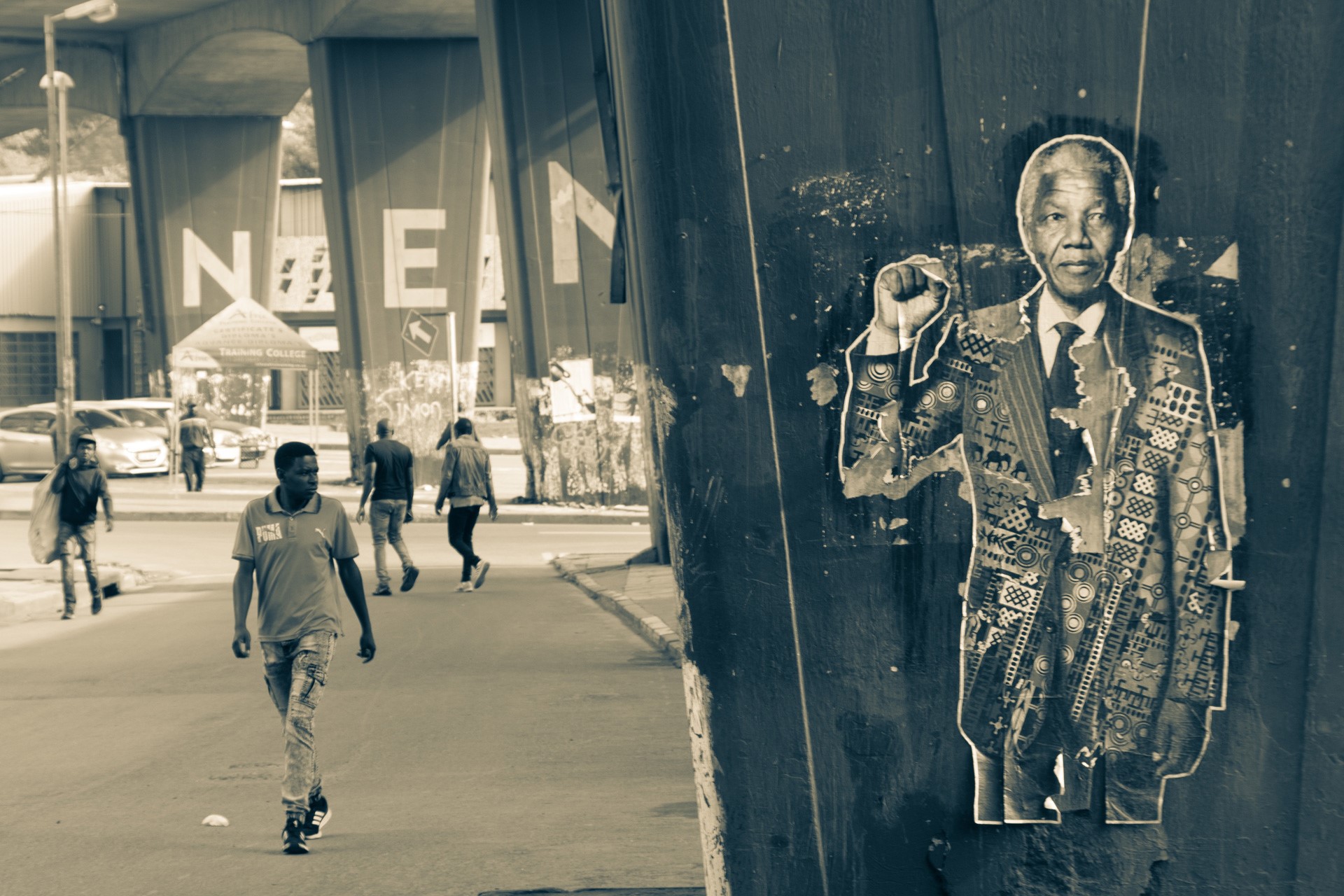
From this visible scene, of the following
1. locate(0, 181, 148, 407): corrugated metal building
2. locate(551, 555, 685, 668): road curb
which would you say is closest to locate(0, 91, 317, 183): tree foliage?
locate(0, 181, 148, 407): corrugated metal building

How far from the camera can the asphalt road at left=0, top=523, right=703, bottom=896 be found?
19.5 ft

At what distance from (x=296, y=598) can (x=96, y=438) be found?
2702cm

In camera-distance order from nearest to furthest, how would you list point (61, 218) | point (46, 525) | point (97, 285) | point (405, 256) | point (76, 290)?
point (46, 525)
point (61, 218)
point (405, 256)
point (76, 290)
point (97, 285)

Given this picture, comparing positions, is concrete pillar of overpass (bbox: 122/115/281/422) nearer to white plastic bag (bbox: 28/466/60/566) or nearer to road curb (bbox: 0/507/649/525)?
road curb (bbox: 0/507/649/525)

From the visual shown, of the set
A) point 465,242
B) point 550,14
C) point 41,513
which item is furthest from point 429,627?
point 465,242

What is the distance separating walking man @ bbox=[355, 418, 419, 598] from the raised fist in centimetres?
1171

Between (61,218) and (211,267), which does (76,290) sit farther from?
(61,218)

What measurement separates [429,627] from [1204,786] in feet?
32.7

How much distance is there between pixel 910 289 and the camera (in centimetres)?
362

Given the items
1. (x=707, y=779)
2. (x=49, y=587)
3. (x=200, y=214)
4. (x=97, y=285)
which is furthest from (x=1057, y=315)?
(x=97, y=285)

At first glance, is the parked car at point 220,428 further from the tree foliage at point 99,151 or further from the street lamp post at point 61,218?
the tree foliage at point 99,151

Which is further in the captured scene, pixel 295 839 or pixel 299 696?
pixel 299 696

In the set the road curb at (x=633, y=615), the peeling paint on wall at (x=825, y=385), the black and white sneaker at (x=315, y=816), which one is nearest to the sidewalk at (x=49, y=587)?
the road curb at (x=633, y=615)

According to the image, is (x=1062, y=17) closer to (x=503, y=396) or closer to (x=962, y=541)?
(x=962, y=541)
